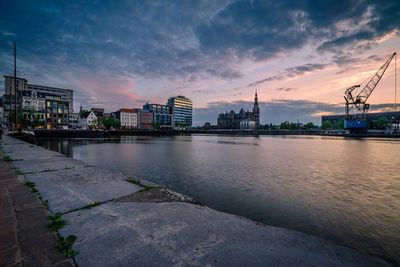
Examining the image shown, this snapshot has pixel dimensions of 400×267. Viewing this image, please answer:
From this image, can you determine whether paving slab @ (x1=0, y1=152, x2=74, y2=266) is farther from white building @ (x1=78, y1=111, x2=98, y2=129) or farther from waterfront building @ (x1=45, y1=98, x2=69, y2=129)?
white building @ (x1=78, y1=111, x2=98, y2=129)

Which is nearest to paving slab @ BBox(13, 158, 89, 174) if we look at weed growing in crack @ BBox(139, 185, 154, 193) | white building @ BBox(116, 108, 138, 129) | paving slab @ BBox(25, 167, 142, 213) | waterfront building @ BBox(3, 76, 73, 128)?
paving slab @ BBox(25, 167, 142, 213)

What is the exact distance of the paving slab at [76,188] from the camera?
567 cm

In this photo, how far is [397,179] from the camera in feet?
51.3

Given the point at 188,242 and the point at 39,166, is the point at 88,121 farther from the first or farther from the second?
the point at 188,242

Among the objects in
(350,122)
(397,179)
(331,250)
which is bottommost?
(397,179)

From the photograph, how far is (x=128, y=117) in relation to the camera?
19038 cm

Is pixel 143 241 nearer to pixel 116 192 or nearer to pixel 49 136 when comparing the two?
pixel 116 192

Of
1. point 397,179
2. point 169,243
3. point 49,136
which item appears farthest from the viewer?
point 49,136

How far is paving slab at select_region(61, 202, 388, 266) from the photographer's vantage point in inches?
124

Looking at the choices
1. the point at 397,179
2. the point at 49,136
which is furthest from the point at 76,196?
the point at 49,136

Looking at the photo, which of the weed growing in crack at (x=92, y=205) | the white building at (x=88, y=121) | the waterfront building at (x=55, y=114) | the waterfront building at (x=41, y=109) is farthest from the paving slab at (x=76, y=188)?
the white building at (x=88, y=121)

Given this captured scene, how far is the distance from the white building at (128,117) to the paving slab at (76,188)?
186815 mm

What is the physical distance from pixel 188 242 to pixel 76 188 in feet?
17.9

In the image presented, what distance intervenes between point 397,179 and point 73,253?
22.0 metres
